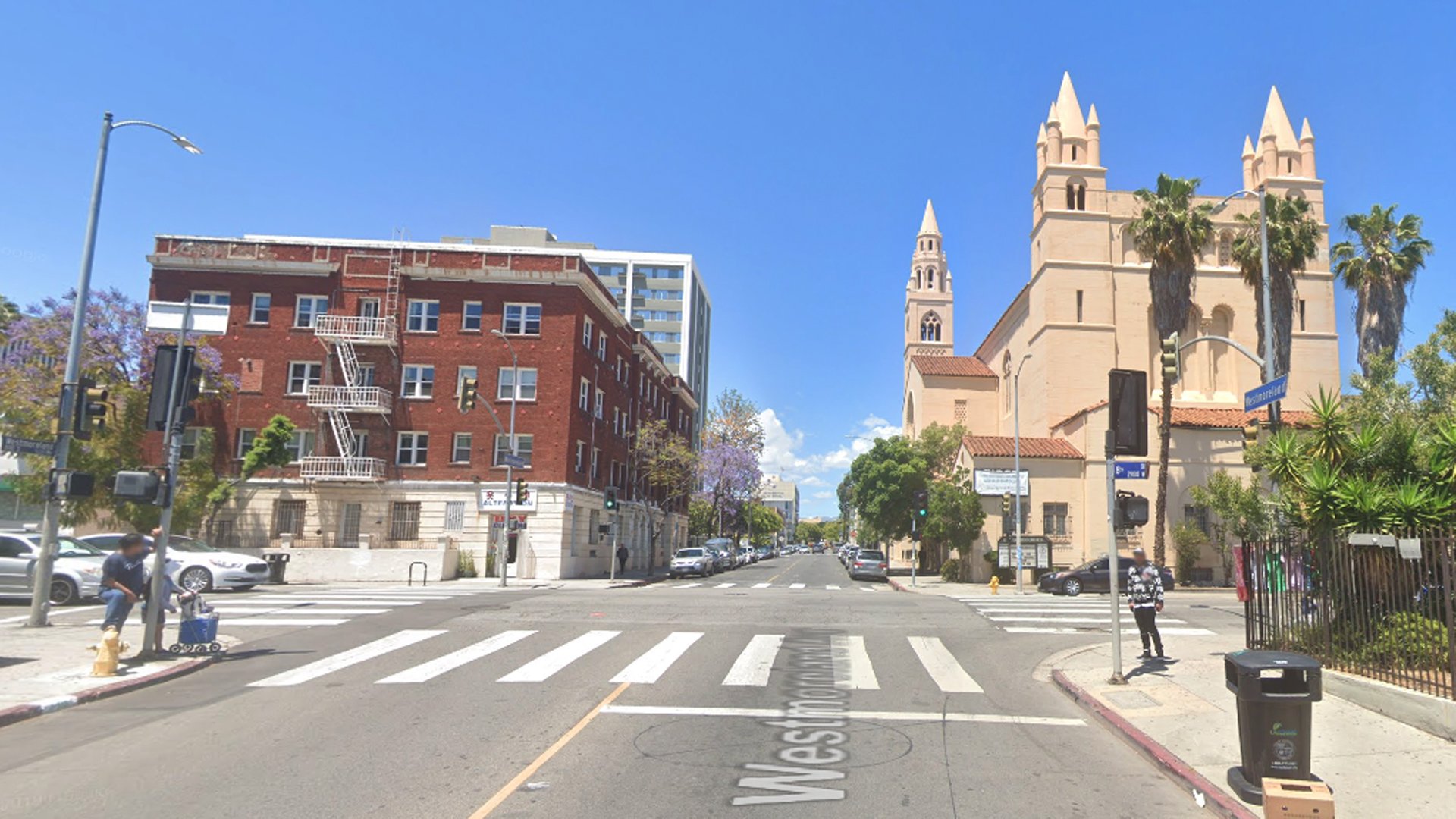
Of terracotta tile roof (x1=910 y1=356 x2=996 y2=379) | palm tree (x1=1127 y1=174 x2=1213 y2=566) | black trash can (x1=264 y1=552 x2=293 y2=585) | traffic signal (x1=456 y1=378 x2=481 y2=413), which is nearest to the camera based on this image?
traffic signal (x1=456 y1=378 x2=481 y2=413)

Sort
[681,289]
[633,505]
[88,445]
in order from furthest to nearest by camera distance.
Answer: [681,289]
[633,505]
[88,445]

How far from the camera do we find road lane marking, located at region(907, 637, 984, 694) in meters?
10.8

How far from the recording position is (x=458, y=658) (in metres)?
12.4

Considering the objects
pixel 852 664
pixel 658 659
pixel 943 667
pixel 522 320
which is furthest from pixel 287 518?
pixel 943 667

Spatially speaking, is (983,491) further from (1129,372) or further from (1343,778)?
(1343,778)

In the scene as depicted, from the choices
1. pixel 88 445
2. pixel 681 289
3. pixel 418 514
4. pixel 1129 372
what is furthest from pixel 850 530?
pixel 1129 372

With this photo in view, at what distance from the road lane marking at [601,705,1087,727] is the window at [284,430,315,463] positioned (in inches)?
1278

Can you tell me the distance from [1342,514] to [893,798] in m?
7.20

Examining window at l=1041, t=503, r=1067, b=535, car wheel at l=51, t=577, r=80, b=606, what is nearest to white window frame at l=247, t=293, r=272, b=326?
car wheel at l=51, t=577, r=80, b=606

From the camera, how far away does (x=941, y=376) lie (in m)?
60.0

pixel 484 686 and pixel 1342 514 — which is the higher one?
pixel 1342 514

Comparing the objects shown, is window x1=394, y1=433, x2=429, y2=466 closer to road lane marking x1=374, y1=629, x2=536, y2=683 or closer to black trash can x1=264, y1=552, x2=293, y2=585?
black trash can x1=264, y1=552, x2=293, y2=585

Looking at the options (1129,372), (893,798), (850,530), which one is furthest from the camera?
(850,530)

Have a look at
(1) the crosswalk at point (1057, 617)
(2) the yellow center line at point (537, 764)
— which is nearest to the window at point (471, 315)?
(1) the crosswalk at point (1057, 617)
